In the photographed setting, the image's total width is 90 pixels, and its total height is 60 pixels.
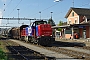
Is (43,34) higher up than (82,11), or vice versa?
(82,11)

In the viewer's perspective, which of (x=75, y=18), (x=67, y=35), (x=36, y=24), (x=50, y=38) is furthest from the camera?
(x=75, y=18)

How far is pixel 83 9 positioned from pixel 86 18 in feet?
22.3

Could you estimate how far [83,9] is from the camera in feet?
219

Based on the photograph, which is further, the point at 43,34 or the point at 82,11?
the point at 82,11

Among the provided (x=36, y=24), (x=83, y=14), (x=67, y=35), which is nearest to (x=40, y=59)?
(x=36, y=24)

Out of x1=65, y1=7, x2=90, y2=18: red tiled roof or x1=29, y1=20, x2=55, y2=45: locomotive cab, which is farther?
x1=65, y1=7, x2=90, y2=18: red tiled roof

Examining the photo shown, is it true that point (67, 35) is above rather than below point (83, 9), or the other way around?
below

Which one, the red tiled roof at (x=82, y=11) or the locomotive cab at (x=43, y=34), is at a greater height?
the red tiled roof at (x=82, y=11)

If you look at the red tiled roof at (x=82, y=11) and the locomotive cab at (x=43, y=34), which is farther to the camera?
the red tiled roof at (x=82, y=11)

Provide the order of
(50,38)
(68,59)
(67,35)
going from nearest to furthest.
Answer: (68,59), (50,38), (67,35)

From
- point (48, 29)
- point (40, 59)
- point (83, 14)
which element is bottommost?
point (40, 59)

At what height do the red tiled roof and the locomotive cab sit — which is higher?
the red tiled roof

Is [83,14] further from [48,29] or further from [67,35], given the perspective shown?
[48,29]

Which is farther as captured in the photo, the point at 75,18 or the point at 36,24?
the point at 75,18
